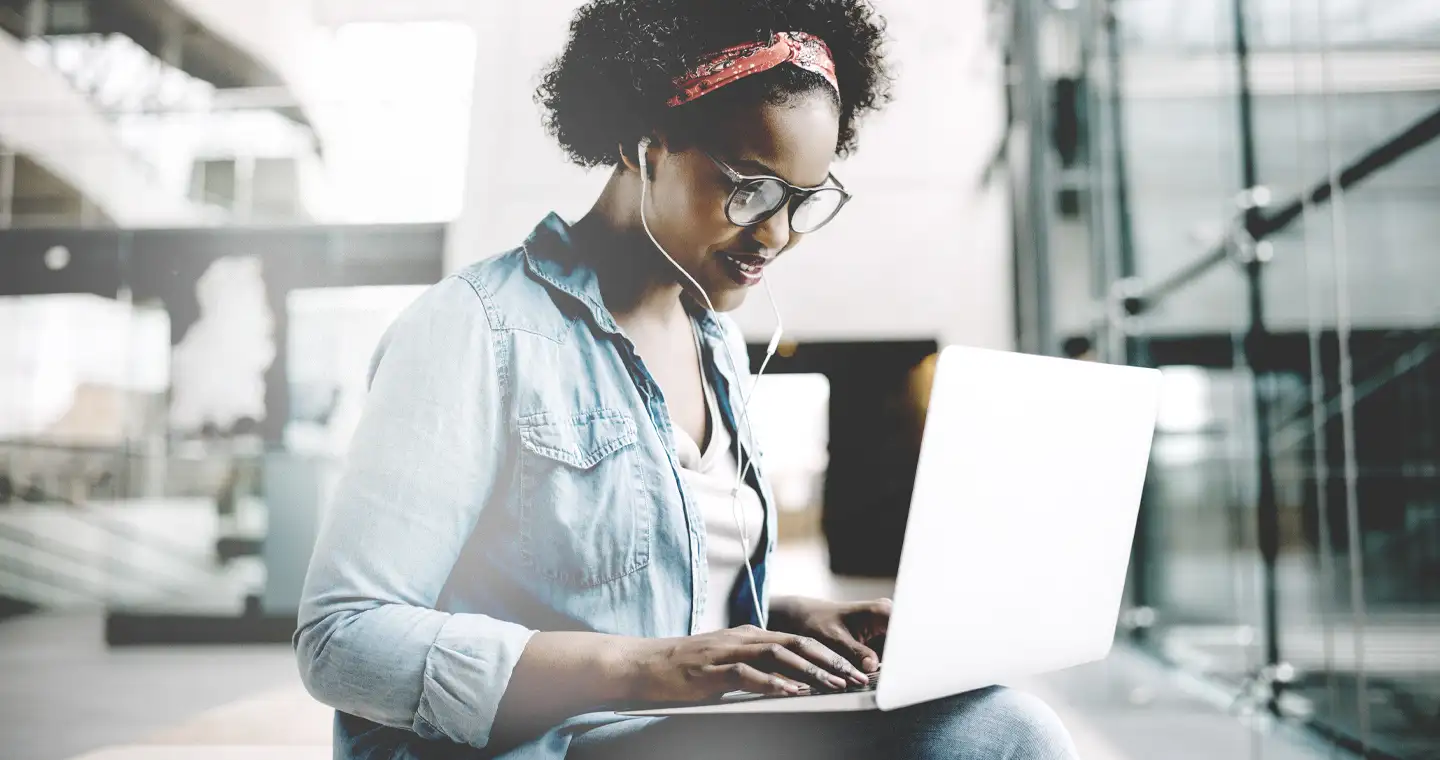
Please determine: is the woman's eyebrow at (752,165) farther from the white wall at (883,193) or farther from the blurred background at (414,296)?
the white wall at (883,193)

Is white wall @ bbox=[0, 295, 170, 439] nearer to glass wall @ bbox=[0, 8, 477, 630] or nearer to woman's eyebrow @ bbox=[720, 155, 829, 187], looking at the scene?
glass wall @ bbox=[0, 8, 477, 630]

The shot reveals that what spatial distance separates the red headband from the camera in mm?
1479

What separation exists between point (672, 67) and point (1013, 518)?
0.85 meters

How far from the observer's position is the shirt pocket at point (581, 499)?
50.3 inches

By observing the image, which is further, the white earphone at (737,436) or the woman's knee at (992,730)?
the white earphone at (737,436)

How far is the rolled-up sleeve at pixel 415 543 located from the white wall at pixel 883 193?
712 mm

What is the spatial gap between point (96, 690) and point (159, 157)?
1304 millimetres

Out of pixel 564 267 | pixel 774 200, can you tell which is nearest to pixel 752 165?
pixel 774 200

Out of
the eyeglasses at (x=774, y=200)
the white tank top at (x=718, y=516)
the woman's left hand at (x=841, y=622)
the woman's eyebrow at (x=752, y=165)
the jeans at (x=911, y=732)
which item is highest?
the woman's eyebrow at (x=752, y=165)

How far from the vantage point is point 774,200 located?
1.46 metres

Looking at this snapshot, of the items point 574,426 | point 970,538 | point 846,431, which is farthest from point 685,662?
point 846,431

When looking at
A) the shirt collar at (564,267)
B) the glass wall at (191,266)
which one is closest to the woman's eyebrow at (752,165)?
the shirt collar at (564,267)

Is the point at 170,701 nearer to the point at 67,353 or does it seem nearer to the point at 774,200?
the point at 67,353

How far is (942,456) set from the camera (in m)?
0.97
